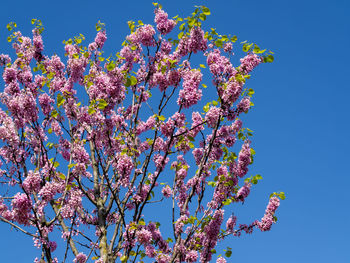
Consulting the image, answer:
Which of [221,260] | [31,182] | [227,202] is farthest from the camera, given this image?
[221,260]

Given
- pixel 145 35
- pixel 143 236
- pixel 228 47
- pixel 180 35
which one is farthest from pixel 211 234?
pixel 145 35

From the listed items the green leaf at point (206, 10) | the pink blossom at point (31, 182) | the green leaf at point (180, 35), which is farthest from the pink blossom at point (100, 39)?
the pink blossom at point (31, 182)

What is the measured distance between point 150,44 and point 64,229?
6032 millimetres

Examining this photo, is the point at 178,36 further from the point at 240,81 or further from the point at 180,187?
the point at 180,187

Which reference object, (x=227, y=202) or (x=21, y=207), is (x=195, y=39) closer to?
(x=227, y=202)

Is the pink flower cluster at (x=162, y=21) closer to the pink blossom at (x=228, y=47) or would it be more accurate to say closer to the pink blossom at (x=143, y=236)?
the pink blossom at (x=228, y=47)

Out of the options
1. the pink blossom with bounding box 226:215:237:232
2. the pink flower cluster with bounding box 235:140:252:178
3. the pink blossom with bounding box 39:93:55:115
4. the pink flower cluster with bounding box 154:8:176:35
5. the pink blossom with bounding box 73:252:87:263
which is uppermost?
the pink flower cluster with bounding box 154:8:176:35

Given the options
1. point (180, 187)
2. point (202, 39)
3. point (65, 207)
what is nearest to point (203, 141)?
point (180, 187)

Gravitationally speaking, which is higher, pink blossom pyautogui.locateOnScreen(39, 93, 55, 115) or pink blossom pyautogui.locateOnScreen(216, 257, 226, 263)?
pink blossom pyautogui.locateOnScreen(39, 93, 55, 115)

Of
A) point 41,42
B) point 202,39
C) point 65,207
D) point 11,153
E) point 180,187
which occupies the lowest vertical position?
point 65,207

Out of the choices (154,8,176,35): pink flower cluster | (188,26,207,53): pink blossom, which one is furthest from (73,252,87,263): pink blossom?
(154,8,176,35): pink flower cluster

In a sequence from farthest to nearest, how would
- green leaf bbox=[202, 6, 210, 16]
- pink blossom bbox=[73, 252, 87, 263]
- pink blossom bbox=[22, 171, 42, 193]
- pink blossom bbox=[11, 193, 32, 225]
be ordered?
pink blossom bbox=[73, 252, 87, 263] < green leaf bbox=[202, 6, 210, 16] < pink blossom bbox=[22, 171, 42, 193] < pink blossom bbox=[11, 193, 32, 225]

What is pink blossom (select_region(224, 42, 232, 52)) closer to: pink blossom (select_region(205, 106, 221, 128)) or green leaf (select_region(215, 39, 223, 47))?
green leaf (select_region(215, 39, 223, 47))

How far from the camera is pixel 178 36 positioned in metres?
10.7
